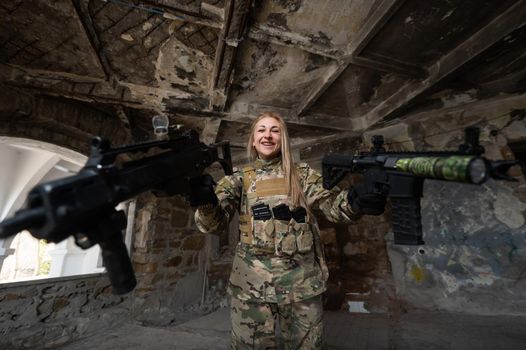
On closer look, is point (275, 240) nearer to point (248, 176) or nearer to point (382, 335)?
point (248, 176)

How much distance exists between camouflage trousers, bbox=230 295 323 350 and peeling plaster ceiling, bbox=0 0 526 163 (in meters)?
1.88

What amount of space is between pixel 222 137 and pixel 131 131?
1222 mm

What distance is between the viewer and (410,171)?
1207 mm

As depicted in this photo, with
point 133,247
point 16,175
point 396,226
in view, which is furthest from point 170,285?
point 16,175

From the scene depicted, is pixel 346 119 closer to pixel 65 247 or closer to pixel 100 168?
pixel 100 168

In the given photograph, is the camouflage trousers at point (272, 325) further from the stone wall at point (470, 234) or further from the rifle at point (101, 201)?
the stone wall at point (470, 234)

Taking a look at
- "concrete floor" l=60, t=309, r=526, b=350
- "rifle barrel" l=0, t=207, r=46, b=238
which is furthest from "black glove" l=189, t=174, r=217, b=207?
"concrete floor" l=60, t=309, r=526, b=350

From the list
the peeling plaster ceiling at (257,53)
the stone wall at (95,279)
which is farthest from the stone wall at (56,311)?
the peeling plaster ceiling at (257,53)

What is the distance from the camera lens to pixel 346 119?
3465 mm

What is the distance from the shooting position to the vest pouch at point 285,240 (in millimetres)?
1524

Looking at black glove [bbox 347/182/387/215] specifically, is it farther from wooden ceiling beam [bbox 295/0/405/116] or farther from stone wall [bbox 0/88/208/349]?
stone wall [bbox 0/88/208/349]

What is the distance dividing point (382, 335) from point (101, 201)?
2.92 m

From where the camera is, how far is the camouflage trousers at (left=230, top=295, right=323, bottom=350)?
56.2 inches

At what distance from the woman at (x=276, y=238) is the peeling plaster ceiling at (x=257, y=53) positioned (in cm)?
79
